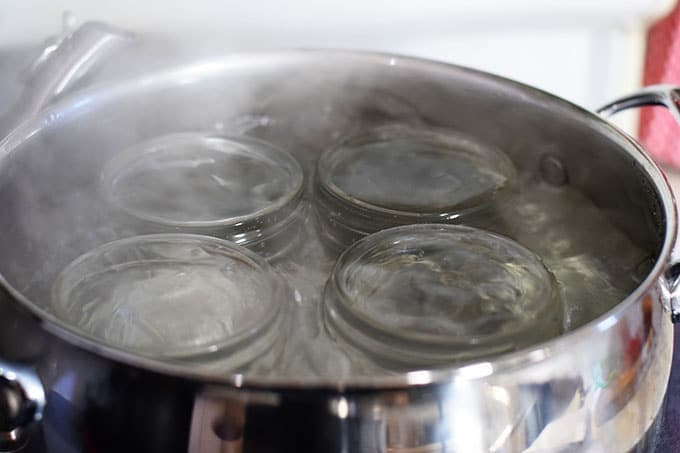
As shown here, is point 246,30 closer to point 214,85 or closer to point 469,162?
point 214,85

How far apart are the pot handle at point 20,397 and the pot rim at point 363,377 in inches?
1.6

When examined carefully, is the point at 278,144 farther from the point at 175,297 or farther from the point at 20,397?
the point at 20,397

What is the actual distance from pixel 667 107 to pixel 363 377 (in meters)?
0.44

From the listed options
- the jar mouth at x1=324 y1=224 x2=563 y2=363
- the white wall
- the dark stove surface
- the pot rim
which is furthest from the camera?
the white wall

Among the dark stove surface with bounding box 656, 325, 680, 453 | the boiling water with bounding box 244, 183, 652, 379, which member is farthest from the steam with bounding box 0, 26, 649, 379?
the dark stove surface with bounding box 656, 325, 680, 453

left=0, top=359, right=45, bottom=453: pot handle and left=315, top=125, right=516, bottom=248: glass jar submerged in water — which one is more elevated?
left=0, top=359, right=45, bottom=453: pot handle

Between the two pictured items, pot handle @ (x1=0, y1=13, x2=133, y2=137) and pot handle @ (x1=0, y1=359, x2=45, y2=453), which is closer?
pot handle @ (x1=0, y1=359, x2=45, y2=453)

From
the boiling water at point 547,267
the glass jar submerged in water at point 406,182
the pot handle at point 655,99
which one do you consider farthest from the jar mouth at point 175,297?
the pot handle at point 655,99

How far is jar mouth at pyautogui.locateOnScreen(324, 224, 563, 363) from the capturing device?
0.55 metres

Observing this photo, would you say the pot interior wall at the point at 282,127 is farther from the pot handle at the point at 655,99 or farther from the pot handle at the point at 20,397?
the pot handle at the point at 20,397

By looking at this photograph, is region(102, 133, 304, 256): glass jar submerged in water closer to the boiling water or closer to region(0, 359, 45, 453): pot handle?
the boiling water

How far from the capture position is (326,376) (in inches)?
22.6

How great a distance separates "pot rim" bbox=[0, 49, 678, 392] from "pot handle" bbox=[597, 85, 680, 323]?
2 cm

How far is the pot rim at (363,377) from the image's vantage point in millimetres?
416
